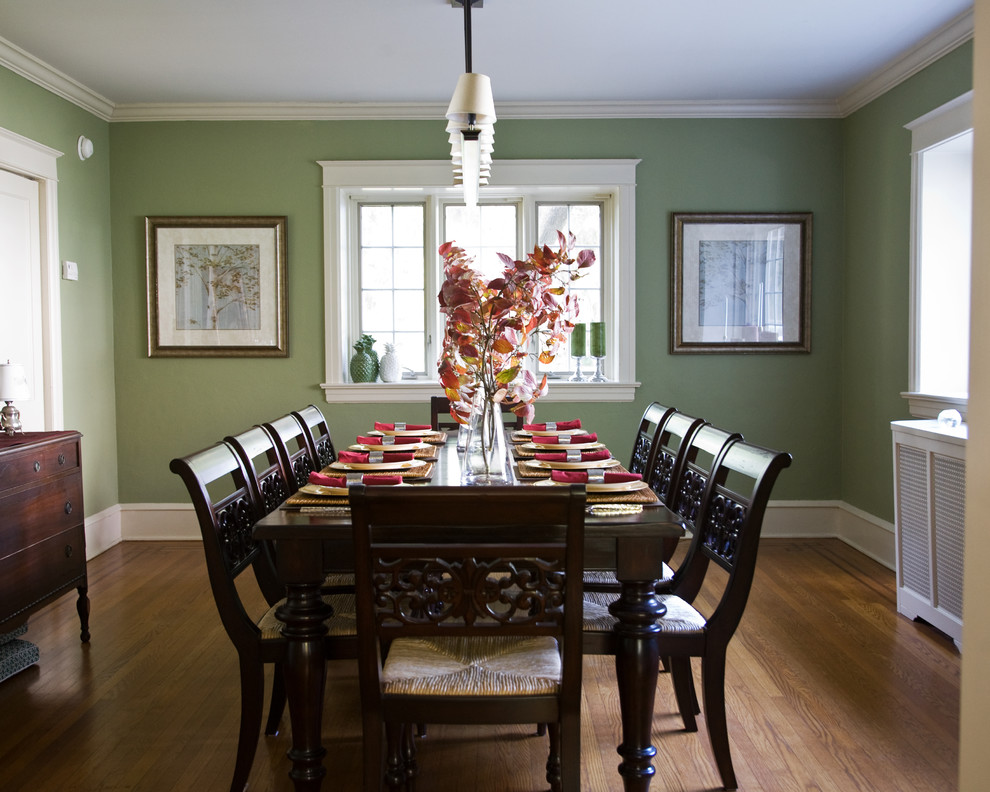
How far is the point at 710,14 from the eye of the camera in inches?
144

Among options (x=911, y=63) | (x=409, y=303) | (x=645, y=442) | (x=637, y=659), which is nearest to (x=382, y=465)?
(x=637, y=659)

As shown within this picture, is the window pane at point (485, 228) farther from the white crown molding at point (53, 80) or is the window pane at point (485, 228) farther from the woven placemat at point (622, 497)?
the woven placemat at point (622, 497)

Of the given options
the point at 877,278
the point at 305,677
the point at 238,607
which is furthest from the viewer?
the point at 877,278

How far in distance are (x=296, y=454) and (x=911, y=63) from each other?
11.5 feet

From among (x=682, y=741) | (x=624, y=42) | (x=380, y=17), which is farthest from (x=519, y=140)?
(x=682, y=741)

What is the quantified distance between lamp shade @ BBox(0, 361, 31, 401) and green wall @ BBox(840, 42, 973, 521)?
4.14 m

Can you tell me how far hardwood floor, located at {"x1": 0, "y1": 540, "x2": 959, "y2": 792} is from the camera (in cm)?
226

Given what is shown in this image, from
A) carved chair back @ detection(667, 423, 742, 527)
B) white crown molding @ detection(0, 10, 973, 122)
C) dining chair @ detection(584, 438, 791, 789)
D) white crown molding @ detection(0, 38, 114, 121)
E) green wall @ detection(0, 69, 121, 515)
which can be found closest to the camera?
dining chair @ detection(584, 438, 791, 789)

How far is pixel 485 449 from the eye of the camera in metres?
2.32

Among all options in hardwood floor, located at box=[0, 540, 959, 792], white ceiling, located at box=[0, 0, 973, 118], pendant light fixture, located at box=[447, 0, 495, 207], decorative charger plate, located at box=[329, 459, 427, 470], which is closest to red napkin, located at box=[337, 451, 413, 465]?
decorative charger plate, located at box=[329, 459, 427, 470]

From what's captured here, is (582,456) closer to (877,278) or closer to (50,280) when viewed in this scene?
(877,278)

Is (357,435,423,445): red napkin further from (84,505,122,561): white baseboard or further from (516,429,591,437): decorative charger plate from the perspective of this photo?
(84,505,122,561): white baseboard

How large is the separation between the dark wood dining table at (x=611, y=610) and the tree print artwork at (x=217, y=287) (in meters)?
3.34

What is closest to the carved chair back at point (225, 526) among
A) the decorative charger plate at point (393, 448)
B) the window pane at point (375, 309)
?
the decorative charger plate at point (393, 448)
